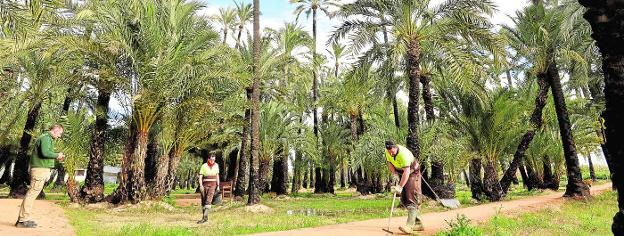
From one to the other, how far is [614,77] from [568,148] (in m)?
Result: 15.4

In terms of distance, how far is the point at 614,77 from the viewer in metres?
4.05

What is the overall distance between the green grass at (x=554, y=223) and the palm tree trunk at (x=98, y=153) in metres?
14.1

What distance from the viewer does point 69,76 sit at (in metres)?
16.5

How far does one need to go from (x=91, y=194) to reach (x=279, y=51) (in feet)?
38.1

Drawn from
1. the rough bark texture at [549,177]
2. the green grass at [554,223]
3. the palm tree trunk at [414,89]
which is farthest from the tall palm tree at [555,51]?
the rough bark texture at [549,177]

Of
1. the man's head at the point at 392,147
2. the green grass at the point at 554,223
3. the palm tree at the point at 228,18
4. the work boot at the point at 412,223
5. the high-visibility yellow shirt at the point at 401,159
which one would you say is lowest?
the green grass at the point at 554,223

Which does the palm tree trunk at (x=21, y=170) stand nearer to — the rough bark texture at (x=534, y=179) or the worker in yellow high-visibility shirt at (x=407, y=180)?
the worker in yellow high-visibility shirt at (x=407, y=180)

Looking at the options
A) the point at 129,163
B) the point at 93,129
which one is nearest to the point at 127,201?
the point at 129,163

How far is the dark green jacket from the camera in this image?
7.81m

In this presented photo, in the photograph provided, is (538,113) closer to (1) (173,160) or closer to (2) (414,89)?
(2) (414,89)

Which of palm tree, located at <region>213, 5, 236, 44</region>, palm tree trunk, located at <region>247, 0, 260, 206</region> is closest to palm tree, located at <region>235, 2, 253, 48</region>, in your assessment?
palm tree, located at <region>213, 5, 236, 44</region>

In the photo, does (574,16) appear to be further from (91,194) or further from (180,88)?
(91,194)

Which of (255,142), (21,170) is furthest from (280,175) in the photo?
(21,170)

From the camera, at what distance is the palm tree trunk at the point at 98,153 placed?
55.1 ft
